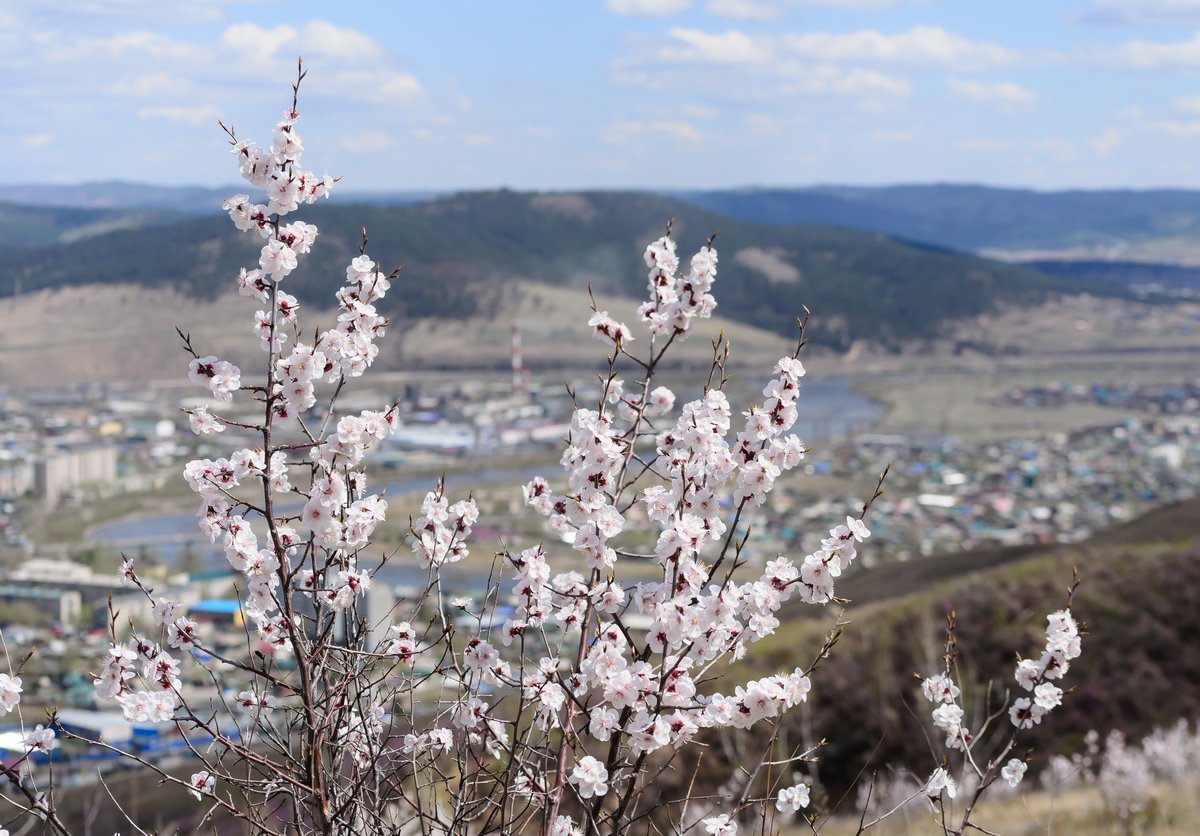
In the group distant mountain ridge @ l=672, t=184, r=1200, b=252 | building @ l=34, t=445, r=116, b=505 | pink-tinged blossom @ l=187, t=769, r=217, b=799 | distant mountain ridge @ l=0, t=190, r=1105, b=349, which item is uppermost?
distant mountain ridge @ l=672, t=184, r=1200, b=252

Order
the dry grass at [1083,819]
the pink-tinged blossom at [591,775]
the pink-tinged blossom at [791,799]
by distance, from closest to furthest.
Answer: the pink-tinged blossom at [591,775]
the pink-tinged blossom at [791,799]
the dry grass at [1083,819]

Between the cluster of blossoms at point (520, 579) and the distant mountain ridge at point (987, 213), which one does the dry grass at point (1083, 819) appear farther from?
the distant mountain ridge at point (987, 213)

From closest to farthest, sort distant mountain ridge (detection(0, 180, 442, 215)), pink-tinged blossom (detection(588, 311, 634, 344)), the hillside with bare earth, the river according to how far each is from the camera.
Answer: pink-tinged blossom (detection(588, 311, 634, 344)), the river, the hillside with bare earth, distant mountain ridge (detection(0, 180, 442, 215))

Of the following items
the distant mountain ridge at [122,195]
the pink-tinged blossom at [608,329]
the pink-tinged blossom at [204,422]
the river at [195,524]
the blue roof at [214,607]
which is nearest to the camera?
the pink-tinged blossom at [204,422]

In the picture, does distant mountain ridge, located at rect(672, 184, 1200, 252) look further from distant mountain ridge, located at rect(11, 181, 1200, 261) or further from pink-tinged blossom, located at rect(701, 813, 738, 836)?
pink-tinged blossom, located at rect(701, 813, 738, 836)

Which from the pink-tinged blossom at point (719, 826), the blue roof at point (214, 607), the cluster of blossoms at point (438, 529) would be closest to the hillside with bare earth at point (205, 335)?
the blue roof at point (214, 607)

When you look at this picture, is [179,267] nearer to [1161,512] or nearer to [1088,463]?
[1088,463]

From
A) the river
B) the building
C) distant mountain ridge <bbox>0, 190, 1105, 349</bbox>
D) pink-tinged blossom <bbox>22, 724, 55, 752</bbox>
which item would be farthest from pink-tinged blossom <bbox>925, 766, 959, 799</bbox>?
distant mountain ridge <bbox>0, 190, 1105, 349</bbox>

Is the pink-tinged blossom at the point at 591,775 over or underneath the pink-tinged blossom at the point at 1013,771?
over

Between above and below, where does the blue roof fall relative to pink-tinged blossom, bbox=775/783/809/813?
below

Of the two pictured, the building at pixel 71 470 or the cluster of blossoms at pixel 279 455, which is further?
the building at pixel 71 470

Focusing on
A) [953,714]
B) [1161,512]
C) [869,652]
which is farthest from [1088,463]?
[953,714]
